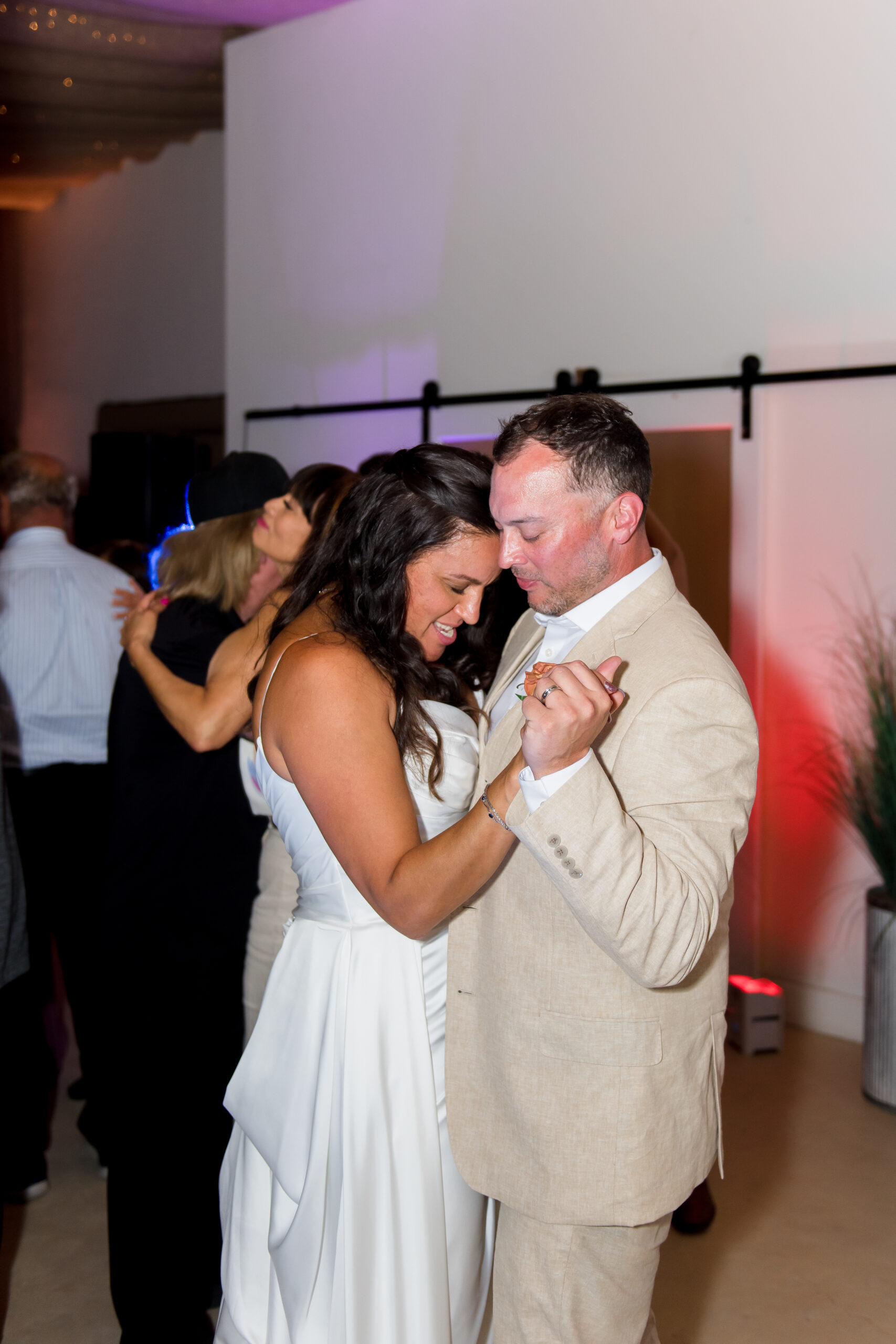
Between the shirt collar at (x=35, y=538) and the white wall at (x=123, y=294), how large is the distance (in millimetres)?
4252

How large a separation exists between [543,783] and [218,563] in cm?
154

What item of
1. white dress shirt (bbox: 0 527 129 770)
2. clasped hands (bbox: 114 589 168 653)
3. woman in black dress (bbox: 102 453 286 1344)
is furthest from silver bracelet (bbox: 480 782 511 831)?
white dress shirt (bbox: 0 527 129 770)

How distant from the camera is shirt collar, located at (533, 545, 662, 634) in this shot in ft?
5.41

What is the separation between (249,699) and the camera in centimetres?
241

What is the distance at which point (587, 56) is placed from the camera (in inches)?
173

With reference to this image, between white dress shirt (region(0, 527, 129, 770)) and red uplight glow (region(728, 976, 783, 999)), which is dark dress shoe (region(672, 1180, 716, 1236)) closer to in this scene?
red uplight glow (region(728, 976, 783, 999))

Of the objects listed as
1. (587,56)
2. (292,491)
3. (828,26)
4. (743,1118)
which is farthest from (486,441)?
(743,1118)

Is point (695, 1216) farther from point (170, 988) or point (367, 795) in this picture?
point (367, 795)

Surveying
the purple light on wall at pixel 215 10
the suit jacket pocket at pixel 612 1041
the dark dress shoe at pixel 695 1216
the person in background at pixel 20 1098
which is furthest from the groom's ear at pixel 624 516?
the purple light on wall at pixel 215 10

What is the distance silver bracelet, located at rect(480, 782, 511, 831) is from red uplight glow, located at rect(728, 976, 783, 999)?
2788mm

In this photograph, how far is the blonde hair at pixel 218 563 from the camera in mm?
2707

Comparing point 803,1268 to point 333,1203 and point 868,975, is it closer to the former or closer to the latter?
point 868,975

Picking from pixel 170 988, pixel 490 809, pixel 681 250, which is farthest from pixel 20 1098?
pixel 681 250

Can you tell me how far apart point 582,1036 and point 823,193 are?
3351mm
